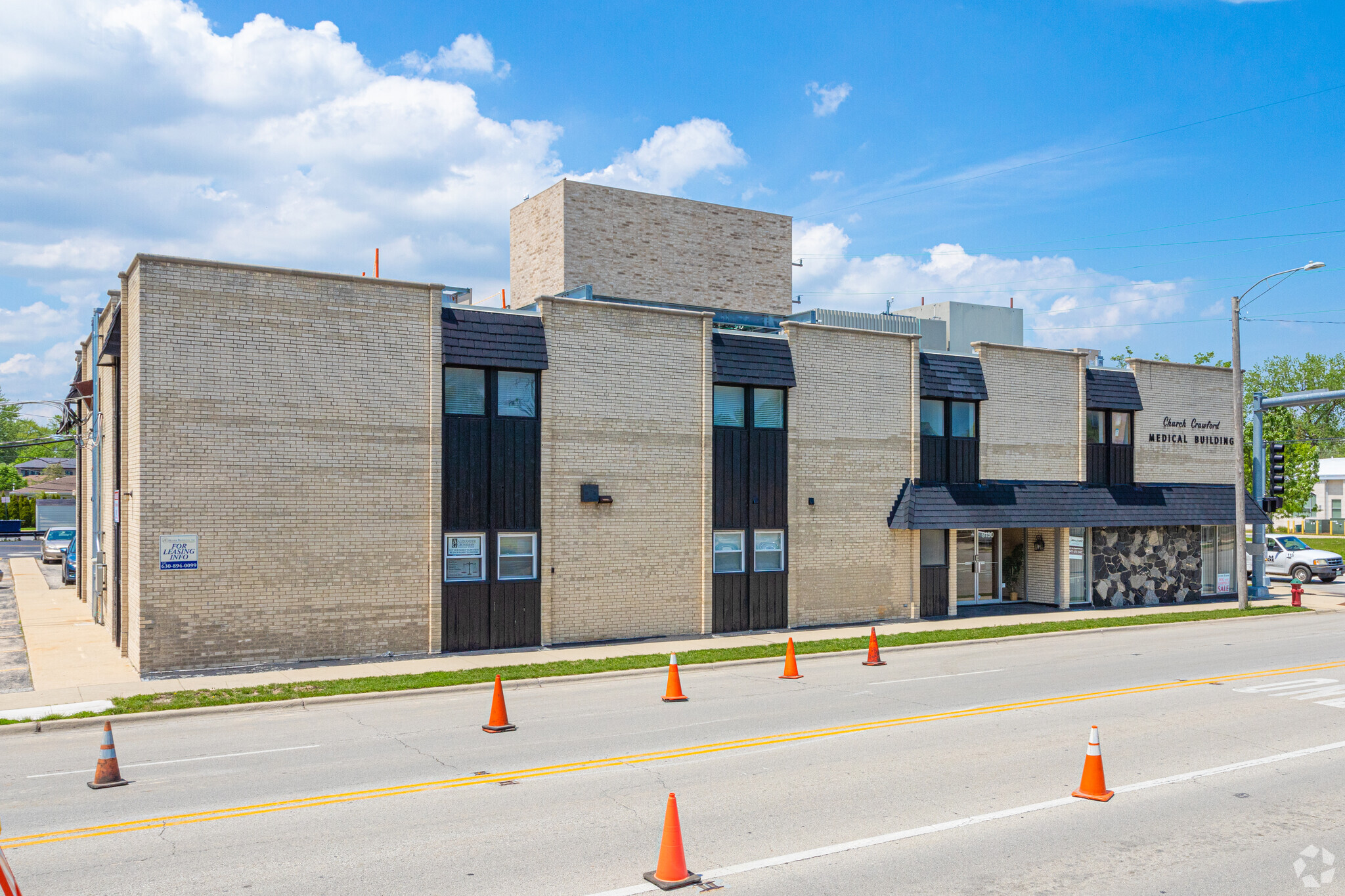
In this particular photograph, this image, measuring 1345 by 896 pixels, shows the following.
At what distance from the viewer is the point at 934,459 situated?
85.3 feet

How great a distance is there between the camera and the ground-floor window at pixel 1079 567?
28.6 meters

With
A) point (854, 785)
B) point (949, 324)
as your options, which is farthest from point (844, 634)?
point (854, 785)

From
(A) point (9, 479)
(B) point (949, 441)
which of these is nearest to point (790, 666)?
(B) point (949, 441)

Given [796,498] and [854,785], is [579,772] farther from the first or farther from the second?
[796,498]

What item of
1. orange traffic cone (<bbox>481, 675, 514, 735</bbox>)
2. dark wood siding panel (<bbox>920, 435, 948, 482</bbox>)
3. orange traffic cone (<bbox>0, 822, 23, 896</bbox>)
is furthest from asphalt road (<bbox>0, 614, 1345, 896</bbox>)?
dark wood siding panel (<bbox>920, 435, 948, 482</bbox>)

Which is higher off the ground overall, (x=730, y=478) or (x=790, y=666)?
(x=730, y=478)

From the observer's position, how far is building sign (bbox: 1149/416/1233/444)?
30.5 meters

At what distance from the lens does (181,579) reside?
17.1 meters

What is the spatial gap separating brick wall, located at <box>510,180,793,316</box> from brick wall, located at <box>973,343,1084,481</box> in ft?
22.2

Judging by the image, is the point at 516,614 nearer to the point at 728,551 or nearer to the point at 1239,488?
the point at 728,551

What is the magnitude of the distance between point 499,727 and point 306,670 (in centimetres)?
631

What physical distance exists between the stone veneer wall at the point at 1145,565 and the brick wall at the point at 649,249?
11965 millimetres

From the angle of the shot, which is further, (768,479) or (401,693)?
(768,479)

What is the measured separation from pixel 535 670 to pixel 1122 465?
20.4m
